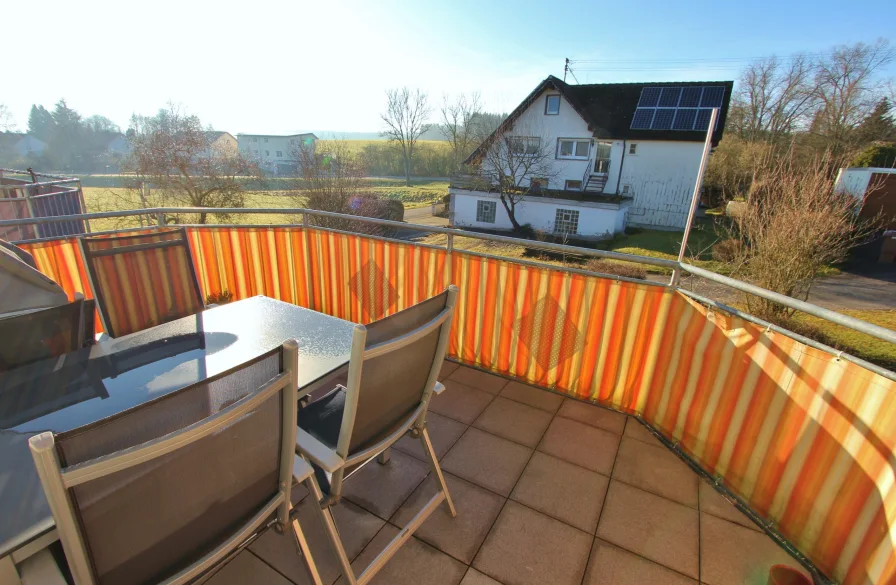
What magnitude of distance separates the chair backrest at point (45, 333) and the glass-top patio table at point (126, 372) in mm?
60

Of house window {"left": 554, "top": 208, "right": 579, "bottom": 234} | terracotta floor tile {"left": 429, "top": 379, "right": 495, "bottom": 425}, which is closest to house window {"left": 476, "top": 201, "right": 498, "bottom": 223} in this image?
house window {"left": 554, "top": 208, "right": 579, "bottom": 234}

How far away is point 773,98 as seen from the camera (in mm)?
26094

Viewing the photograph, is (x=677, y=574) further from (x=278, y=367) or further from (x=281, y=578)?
(x=278, y=367)

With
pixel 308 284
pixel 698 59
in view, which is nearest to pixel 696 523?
pixel 308 284

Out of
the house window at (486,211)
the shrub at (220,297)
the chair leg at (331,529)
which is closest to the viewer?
the chair leg at (331,529)

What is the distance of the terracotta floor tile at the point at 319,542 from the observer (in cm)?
169

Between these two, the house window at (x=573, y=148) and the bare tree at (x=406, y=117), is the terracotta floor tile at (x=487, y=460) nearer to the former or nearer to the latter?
the house window at (x=573, y=148)

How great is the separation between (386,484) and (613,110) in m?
24.1

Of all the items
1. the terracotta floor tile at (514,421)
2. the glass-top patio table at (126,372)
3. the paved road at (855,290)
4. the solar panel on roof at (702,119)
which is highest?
the solar panel on roof at (702,119)

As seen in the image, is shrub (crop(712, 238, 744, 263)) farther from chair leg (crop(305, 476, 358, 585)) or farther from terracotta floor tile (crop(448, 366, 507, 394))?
chair leg (crop(305, 476, 358, 585))

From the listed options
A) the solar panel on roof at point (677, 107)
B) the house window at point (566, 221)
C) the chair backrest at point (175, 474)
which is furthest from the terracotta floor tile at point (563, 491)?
the solar panel on roof at point (677, 107)

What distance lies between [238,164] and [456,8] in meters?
8.64

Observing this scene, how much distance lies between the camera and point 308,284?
161 inches

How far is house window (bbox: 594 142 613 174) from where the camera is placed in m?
20.4
